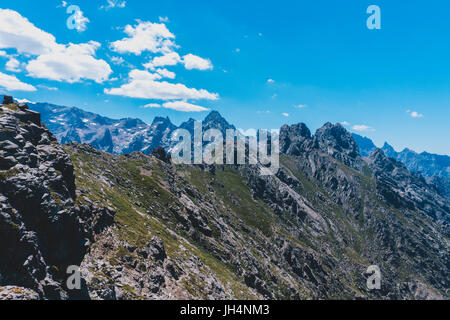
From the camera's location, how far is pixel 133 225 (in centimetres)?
10662

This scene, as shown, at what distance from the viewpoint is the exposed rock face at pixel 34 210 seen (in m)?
46.1

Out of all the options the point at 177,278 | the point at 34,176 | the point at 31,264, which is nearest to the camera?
the point at 31,264

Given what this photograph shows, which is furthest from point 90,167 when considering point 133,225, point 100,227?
point 100,227

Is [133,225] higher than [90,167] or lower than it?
lower

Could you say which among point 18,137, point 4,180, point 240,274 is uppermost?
point 18,137

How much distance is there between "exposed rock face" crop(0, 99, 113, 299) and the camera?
151 ft

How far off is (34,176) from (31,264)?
1740 cm

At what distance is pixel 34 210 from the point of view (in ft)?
176

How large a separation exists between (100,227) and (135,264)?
16.6 meters
